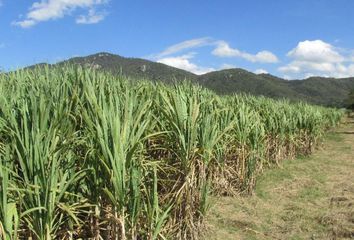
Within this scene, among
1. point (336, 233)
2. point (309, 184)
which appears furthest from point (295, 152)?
point (336, 233)

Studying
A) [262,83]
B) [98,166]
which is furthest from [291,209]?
[262,83]

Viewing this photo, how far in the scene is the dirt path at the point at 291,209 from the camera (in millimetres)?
5711

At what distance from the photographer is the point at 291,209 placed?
22.7ft

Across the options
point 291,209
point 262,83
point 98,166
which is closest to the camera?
point 98,166

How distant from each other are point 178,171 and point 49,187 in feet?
6.88

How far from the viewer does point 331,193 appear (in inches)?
316

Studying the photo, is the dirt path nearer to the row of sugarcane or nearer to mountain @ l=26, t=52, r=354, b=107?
the row of sugarcane

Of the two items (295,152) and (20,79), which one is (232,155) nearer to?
(20,79)

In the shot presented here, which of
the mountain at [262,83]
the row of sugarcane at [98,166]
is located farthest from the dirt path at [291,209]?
the mountain at [262,83]

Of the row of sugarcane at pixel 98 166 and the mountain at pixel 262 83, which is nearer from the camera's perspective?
the row of sugarcane at pixel 98 166

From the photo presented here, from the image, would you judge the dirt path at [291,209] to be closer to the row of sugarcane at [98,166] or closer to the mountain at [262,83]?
the row of sugarcane at [98,166]

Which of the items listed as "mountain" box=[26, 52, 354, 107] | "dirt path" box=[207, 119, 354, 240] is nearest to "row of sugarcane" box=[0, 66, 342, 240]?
"dirt path" box=[207, 119, 354, 240]

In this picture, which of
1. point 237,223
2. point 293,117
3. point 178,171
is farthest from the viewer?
point 293,117

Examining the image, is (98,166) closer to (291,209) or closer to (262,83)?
(291,209)
